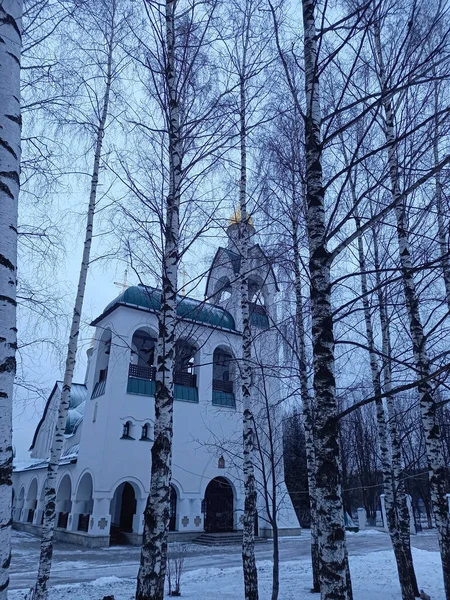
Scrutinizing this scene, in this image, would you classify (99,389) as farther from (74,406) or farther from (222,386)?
(74,406)

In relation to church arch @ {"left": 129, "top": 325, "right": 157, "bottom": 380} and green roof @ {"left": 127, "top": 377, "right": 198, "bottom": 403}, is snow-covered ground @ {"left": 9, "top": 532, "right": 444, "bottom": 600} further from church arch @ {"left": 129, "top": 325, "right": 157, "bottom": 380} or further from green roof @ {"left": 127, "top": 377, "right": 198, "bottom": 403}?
church arch @ {"left": 129, "top": 325, "right": 157, "bottom": 380}

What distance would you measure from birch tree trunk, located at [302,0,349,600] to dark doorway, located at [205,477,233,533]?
18.7 m

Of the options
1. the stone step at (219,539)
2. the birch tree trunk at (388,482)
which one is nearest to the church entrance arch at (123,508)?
the stone step at (219,539)

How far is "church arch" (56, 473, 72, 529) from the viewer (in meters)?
21.8

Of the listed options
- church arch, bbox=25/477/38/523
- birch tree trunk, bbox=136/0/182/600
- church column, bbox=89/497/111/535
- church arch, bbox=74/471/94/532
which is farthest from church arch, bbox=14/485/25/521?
birch tree trunk, bbox=136/0/182/600

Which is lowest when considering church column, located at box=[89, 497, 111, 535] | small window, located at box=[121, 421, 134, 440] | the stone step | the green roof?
the stone step

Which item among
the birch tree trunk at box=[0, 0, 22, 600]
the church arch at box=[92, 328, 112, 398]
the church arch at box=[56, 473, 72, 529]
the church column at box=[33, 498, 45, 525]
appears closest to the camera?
the birch tree trunk at box=[0, 0, 22, 600]

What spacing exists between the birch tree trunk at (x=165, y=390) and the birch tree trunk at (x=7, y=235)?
247 cm

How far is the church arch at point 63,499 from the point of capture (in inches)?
859

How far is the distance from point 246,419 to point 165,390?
3257 mm

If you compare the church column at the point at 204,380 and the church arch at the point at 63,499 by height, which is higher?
the church column at the point at 204,380

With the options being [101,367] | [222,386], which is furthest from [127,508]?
[222,386]

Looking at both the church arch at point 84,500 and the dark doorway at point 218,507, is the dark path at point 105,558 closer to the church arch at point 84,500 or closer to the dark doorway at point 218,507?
the church arch at point 84,500

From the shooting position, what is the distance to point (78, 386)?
31672 mm
